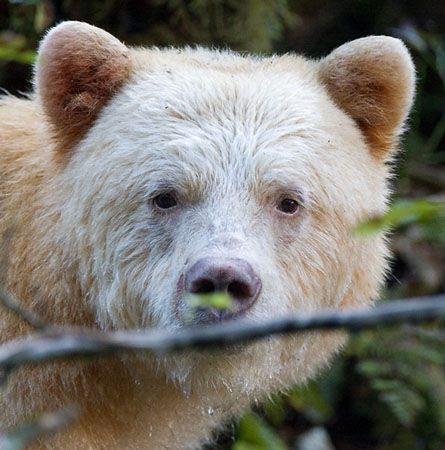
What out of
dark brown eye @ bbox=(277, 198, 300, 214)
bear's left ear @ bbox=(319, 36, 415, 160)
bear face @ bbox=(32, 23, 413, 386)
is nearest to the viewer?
bear face @ bbox=(32, 23, 413, 386)

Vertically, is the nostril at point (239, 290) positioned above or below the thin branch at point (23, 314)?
below

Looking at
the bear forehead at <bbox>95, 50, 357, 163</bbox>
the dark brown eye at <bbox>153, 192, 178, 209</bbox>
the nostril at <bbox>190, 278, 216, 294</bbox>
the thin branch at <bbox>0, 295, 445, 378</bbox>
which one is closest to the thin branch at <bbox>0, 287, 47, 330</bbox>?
the thin branch at <bbox>0, 295, 445, 378</bbox>

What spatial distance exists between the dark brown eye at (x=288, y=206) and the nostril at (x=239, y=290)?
71cm

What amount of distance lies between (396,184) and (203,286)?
18.7ft

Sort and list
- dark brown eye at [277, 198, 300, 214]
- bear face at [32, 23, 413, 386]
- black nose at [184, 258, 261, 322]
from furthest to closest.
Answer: dark brown eye at [277, 198, 300, 214] < bear face at [32, 23, 413, 386] < black nose at [184, 258, 261, 322]

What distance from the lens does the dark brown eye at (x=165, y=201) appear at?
4.32 metres

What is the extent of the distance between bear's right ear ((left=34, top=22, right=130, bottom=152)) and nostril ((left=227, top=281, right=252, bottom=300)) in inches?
52.6

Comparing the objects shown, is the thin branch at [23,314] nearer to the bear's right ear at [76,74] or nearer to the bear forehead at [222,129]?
the bear forehead at [222,129]

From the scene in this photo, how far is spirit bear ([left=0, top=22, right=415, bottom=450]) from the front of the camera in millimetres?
4293

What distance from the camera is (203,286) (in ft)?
11.9

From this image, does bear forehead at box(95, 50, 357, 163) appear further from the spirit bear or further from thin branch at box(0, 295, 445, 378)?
thin branch at box(0, 295, 445, 378)

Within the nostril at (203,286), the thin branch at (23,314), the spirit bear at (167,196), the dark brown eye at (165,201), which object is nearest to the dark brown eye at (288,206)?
the spirit bear at (167,196)

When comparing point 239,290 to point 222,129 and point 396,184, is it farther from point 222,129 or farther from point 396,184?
point 396,184

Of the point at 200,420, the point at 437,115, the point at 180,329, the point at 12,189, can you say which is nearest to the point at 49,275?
the point at 12,189
